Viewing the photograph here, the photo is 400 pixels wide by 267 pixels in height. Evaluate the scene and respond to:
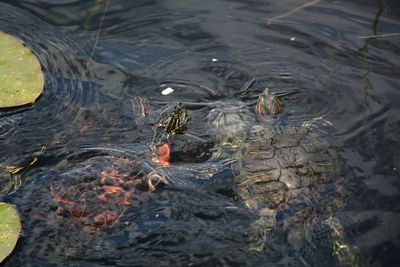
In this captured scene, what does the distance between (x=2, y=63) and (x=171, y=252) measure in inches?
80.4

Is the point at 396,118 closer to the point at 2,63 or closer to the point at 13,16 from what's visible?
the point at 2,63

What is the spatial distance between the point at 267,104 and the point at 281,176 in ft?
2.33

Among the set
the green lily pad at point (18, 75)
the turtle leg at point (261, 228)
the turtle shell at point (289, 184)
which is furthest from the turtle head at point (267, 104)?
the green lily pad at point (18, 75)

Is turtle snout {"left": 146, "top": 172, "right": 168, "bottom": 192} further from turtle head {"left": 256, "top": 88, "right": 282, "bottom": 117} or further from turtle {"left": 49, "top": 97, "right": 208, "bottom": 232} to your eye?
turtle head {"left": 256, "top": 88, "right": 282, "bottom": 117}

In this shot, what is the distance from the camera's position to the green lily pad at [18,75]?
12.6 feet

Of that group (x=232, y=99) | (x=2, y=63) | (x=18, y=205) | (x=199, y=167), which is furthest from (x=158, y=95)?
(x=18, y=205)

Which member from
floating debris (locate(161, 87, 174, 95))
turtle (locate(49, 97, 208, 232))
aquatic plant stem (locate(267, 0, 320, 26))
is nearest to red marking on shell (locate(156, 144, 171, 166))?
turtle (locate(49, 97, 208, 232))

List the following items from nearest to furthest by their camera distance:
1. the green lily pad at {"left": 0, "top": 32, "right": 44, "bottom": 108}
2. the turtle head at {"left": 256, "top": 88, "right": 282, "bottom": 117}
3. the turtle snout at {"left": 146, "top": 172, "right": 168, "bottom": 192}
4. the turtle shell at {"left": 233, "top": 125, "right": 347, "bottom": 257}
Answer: the turtle shell at {"left": 233, "top": 125, "right": 347, "bottom": 257} → the turtle snout at {"left": 146, "top": 172, "right": 168, "bottom": 192} → the green lily pad at {"left": 0, "top": 32, "right": 44, "bottom": 108} → the turtle head at {"left": 256, "top": 88, "right": 282, "bottom": 117}

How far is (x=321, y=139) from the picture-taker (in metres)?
3.85

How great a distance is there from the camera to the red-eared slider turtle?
10.9ft

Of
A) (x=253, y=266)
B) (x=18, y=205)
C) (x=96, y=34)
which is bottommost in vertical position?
(x=253, y=266)

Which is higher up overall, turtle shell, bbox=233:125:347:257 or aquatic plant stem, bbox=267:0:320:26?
aquatic plant stem, bbox=267:0:320:26

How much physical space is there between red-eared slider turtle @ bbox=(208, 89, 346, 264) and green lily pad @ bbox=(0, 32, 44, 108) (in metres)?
1.41

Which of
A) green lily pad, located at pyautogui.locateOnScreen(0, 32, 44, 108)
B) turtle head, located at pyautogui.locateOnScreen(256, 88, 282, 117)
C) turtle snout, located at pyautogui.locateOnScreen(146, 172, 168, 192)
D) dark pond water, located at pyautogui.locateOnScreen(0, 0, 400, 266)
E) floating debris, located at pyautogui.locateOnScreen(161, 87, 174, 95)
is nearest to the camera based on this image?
dark pond water, located at pyautogui.locateOnScreen(0, 0, 400, 266)
